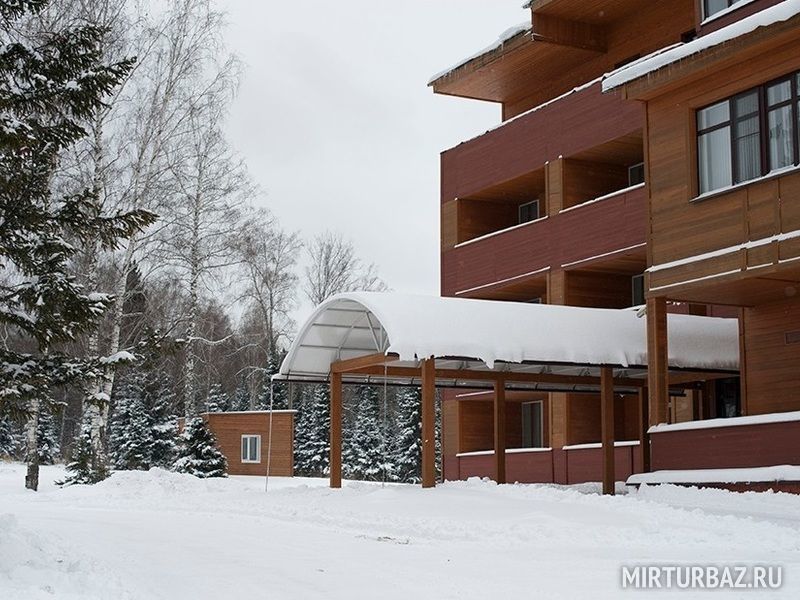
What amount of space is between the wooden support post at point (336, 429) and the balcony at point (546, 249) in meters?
7.12

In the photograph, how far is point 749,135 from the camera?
53.0 ft

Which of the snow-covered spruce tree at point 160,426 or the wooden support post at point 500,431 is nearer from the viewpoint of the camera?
the wooden support post at point 500,431

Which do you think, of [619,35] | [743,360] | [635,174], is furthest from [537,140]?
[743,360]

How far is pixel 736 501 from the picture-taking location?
14.6 m

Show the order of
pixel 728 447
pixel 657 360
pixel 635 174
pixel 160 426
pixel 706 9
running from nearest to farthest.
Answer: pixel 728 447, pixel 657 360, pixel 706 9, pixel 635 174, pixel 160 426

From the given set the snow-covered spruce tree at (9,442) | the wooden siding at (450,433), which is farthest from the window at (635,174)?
the snow-covered spruce tree at (9,442)

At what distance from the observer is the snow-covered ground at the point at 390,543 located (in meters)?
8.55

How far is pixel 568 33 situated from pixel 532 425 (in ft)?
35.3

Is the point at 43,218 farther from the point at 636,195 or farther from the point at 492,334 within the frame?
the point at 636,195

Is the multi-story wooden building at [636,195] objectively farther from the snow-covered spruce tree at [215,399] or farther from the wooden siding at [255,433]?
the snow-covered spruce tree at [215,399]

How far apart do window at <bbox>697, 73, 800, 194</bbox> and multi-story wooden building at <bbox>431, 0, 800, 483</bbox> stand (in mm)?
26

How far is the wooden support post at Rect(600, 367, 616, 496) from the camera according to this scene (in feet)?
63.4

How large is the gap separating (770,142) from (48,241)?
10.5m

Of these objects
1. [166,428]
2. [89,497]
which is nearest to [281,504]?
[89,497]
